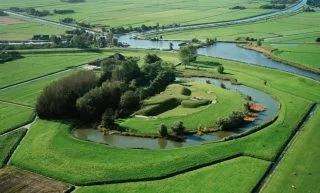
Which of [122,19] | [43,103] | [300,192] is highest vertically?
[122,19]

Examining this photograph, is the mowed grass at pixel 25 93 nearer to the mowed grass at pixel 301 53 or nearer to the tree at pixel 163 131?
the tree at pixel 163 131

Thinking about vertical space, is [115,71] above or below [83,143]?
above

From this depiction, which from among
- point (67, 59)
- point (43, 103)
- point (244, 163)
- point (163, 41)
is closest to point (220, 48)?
point (163, 41)

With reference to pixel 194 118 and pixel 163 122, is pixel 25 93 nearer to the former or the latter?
pixel 163 122

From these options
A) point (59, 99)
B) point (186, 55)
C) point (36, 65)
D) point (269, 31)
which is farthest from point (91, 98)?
point (269, 31)

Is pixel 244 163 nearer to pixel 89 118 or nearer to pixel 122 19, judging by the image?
pixel 89 118

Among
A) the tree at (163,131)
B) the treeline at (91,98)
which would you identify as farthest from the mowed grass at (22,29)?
the tree at (163,131)

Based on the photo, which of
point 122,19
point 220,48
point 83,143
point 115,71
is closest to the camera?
point 83,143
